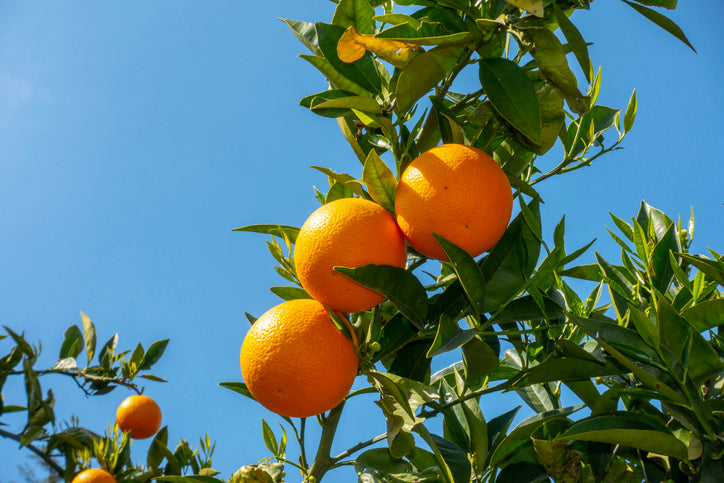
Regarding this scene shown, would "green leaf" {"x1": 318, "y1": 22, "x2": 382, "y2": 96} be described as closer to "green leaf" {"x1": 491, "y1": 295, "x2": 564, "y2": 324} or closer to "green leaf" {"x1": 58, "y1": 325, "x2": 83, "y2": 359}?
"green leaf" {"x1": 491, "y1": 295, "x2": 564, "y2": 324}

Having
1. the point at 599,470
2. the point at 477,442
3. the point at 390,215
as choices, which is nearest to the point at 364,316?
the point at 390,215

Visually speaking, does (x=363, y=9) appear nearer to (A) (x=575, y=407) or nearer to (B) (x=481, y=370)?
(B) (x=481, y=370)

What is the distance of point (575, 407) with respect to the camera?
1.01 metres

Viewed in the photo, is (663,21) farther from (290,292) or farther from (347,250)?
(290,292)

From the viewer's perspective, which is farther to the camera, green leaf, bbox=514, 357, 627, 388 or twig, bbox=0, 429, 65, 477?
twig, bbox=0, 429, 65, 477

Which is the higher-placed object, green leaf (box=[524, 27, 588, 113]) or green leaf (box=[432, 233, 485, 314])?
green leaf (box=[524, 27, 588, 113])

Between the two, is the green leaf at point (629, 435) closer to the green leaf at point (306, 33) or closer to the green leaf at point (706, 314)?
the green leaf at point (706, 314)

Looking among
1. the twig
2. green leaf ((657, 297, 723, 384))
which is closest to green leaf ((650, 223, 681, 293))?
green leaf ((657, 297, 723, 384))

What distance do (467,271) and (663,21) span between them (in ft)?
1.59

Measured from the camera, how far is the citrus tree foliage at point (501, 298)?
2.54 ft

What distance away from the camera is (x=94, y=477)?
5.14ft

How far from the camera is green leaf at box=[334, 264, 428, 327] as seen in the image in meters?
0.71

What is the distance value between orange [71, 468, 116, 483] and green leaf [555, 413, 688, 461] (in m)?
1.35

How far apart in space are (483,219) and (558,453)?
0.38 meters
